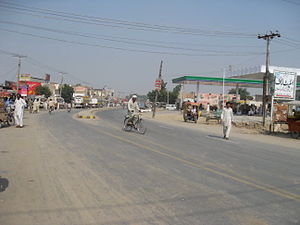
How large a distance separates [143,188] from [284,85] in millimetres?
24794

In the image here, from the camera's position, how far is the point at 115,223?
422 centimetres

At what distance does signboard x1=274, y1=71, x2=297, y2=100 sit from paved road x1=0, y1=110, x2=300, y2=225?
1869 cm

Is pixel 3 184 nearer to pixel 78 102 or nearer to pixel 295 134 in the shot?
pixel 295 134

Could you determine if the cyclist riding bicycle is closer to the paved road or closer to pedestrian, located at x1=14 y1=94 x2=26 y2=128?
pedestrian, located at x1=14 y1=94 x2=26 y2=128

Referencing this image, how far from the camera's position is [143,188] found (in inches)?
232

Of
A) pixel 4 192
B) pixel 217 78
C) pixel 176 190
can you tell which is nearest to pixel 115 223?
pixel 176 190

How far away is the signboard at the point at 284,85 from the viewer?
2711 cm

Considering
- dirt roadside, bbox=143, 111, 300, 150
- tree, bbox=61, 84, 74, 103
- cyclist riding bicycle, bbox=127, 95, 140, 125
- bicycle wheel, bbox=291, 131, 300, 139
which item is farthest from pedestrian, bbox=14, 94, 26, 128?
tree, bbox=61, 84, 74, 103

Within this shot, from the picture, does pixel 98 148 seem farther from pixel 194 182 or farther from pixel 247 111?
pixel 247 111

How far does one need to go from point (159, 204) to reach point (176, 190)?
870 mm

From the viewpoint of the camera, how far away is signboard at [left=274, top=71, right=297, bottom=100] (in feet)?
88.9

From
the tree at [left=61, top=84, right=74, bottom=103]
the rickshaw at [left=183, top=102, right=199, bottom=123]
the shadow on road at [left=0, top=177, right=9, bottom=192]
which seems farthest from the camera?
the tree at [left=61, top=84, right=74, bottom=103]

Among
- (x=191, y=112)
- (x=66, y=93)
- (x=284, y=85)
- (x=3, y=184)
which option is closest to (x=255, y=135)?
(x=284, y=85)

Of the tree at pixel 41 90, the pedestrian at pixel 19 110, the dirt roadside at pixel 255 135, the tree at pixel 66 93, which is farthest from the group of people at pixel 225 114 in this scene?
the tree at pixel 66 93
